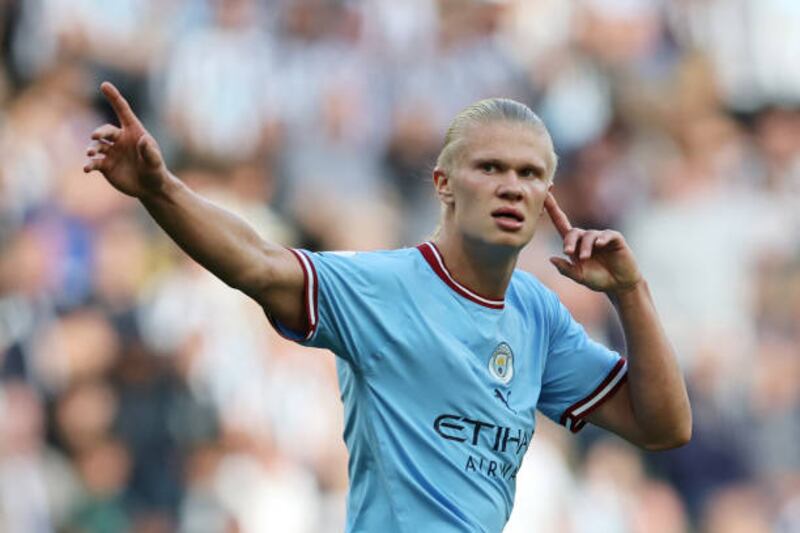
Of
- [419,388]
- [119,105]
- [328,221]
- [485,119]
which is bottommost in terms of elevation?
[328,221]

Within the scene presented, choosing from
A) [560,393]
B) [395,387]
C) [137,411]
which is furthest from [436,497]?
[137,411]

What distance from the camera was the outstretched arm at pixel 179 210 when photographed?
14.5 ft

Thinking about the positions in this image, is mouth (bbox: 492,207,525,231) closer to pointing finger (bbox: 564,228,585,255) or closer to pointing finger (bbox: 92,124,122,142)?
pointing finger (bbox: 564,228,585,255)


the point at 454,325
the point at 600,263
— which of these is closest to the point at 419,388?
the point at 454,325

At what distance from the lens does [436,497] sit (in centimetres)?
488

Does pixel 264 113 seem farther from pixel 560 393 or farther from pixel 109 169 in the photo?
pixel 109 169

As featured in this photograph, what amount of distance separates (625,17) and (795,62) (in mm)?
1567

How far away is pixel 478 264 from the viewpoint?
5090mm

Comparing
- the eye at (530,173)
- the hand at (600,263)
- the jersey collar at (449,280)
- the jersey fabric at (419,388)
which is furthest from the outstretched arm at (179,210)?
the hand at (600,263)

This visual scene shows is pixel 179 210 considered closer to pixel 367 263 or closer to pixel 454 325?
pixel 367 263

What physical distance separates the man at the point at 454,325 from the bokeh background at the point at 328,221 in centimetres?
568

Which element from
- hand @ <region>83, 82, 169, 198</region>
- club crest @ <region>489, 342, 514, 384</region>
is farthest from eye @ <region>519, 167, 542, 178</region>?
hand @ <region>83, 82, 169, 198</region>

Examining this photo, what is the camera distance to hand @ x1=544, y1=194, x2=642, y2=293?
5.09 m

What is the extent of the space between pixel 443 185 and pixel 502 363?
0.60 metres
